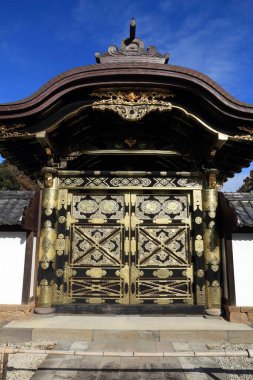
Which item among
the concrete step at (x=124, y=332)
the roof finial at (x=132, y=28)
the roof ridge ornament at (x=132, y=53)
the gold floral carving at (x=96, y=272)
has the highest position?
the roof finial at (x=132, y=28)

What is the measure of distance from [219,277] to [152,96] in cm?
400

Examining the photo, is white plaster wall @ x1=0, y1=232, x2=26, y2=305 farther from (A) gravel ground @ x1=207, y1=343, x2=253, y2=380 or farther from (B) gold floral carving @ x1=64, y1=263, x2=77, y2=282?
(A) gravel ground @ x1=207, y1=343, x2=253, y2=380

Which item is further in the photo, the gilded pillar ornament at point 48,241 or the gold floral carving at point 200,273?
the gold floral carving at point 200,273

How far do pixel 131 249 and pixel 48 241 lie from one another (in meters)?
1.78

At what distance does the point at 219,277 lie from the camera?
6.58 metres

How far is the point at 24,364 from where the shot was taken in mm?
4465

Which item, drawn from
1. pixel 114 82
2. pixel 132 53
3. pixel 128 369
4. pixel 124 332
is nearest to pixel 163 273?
pixel 124 332

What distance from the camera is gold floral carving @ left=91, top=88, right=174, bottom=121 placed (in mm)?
6164

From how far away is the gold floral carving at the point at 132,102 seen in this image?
6.16 meters

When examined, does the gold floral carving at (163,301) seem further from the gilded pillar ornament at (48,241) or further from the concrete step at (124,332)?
the gilded pillar ornament at (48,241)

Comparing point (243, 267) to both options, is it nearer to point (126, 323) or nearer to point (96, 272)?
point (126, 323)

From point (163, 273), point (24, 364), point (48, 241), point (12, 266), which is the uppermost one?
point (48, 241)

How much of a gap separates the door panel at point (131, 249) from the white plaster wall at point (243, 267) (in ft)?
3.37

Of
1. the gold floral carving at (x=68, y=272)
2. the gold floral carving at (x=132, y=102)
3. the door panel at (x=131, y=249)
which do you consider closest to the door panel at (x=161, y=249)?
the door panel at (x=131, y=249)
